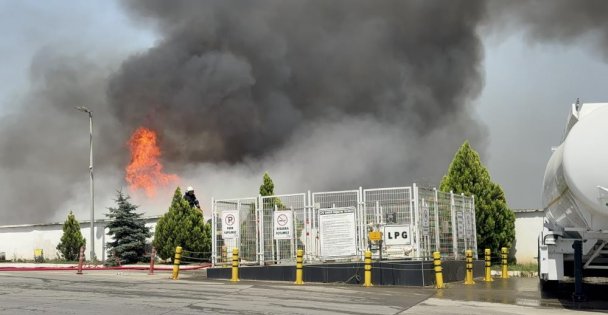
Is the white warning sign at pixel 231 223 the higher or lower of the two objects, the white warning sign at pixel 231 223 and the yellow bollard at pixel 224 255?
the higher

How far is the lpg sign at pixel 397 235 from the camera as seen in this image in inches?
722

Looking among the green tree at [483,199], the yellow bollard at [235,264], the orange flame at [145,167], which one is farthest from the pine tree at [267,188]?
the orange flame at [145,167]

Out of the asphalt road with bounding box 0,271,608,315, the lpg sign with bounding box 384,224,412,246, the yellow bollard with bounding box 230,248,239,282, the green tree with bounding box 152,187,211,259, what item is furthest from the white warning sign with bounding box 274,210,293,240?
the green tree with bounding box 152,187,211,259

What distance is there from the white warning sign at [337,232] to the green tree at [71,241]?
756 inches

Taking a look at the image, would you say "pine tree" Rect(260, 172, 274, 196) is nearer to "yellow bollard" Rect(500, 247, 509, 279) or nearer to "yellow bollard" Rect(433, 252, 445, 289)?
"yellow bollard" Rect(500, 247, 509, 279)

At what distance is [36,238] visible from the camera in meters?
36.5

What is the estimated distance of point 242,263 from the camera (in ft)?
68.4

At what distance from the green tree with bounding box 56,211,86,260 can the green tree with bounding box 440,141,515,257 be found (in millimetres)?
19277

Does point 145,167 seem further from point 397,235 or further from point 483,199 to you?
point 397,235

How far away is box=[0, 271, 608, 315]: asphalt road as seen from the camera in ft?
40.2

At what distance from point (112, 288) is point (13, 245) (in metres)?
24.7

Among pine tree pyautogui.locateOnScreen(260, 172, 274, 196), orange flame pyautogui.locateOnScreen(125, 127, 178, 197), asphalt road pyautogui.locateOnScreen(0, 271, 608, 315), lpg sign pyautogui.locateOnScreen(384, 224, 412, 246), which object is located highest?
orange flame pyautogui.locateOnScreen(125, 127, 178, 197)

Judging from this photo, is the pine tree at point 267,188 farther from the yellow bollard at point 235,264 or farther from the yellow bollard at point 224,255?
the yellow bollard at point 235,264

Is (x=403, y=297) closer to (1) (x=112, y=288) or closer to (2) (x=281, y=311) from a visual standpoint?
(2) (x=281, y=311)
